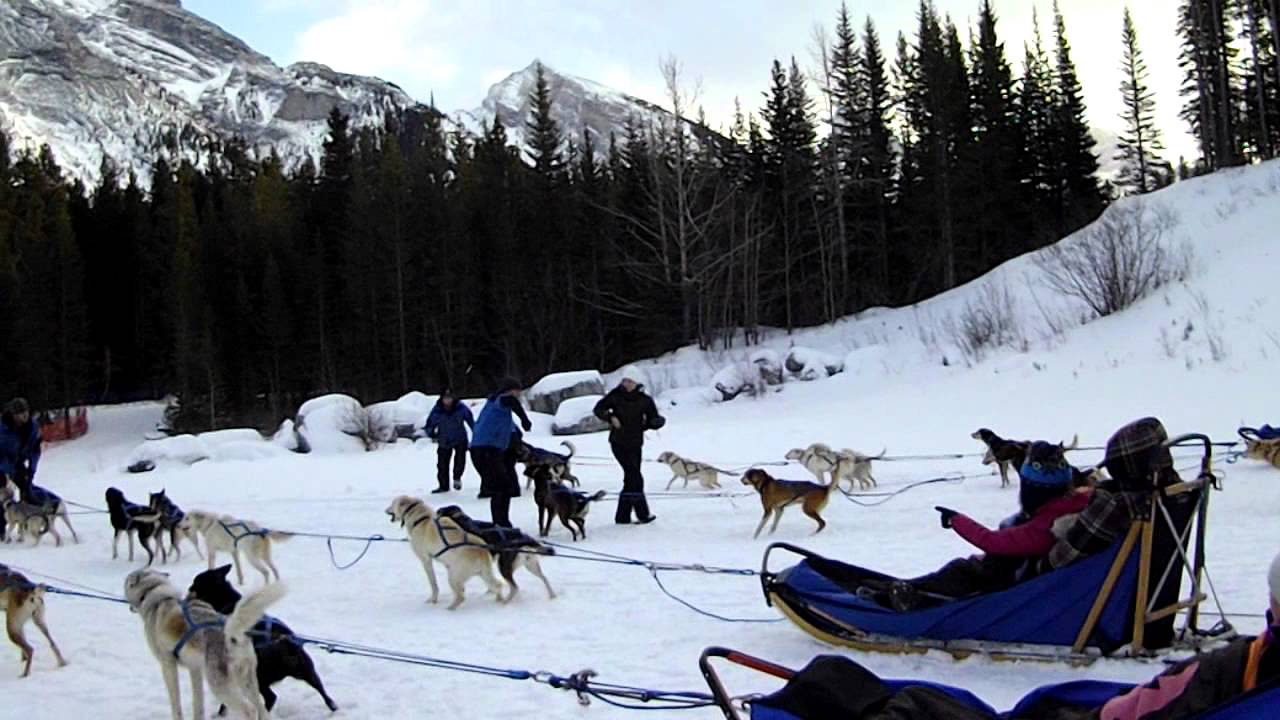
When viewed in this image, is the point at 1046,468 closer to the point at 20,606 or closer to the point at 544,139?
the point at 20,606

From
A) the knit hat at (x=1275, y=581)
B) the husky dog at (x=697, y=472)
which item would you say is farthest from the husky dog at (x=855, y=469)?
the knit hat at (x=1275, y=581)

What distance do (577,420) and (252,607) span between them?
1597 centimetres

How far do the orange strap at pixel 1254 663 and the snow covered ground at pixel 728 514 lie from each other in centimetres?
209

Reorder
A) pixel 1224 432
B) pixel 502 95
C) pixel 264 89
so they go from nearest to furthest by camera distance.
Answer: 1. pixel 1224 432
2. pixel 264 89
3. pixel 502 95

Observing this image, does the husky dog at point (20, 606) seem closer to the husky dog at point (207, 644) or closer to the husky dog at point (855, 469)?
the husky dog at point (207, 644)

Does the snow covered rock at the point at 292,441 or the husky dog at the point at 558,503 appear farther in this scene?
the snow covered rock at the point at 292,441

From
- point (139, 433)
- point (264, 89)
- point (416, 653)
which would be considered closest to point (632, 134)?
point (139, 433)

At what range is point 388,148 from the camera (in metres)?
40.4

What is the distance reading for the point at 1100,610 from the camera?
4.45 metres

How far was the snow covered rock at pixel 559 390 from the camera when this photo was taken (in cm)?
2278

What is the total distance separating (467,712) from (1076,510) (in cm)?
301

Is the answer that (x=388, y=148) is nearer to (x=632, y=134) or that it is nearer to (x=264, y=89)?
(x=632, y=134)

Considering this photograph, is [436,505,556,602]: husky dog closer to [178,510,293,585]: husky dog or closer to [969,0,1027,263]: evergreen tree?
[178,510,293,585]: husky dog

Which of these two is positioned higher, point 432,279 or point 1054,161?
point 1054,161
